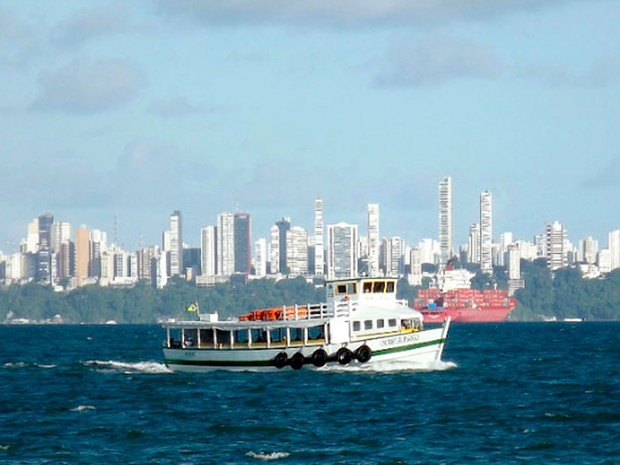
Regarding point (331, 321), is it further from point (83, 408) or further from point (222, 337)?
point (83, 408)

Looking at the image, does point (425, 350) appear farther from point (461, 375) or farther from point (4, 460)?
point (4, 460)

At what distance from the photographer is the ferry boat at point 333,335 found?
9000 cm

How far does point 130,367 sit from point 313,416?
40348 millimetres

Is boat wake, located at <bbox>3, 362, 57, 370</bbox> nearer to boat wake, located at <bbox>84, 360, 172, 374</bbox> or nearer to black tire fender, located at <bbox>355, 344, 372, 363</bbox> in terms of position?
boat wake, located at <bbox>84, 360, 172, 374</bbox>

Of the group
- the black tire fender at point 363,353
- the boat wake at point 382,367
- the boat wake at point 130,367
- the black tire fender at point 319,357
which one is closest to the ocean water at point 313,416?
the boat wake at point 130,367

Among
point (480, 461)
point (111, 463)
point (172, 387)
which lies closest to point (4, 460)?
point (111, 463)

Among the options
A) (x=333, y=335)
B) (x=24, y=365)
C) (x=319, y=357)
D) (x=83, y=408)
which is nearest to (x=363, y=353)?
(x=333, y=335)

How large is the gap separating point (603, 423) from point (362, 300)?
94.0 ft

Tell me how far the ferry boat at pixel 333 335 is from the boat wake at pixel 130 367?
6.00m

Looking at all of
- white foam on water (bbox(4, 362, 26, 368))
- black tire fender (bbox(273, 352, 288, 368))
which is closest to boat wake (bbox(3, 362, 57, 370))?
white foam on water (bbox(4, 362, 26, 368))

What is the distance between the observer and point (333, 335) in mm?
90312

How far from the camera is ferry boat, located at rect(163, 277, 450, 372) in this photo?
90.0m

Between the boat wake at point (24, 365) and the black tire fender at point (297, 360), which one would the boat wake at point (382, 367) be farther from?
the boat wake at point (24, 365)

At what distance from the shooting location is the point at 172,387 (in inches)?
3386
